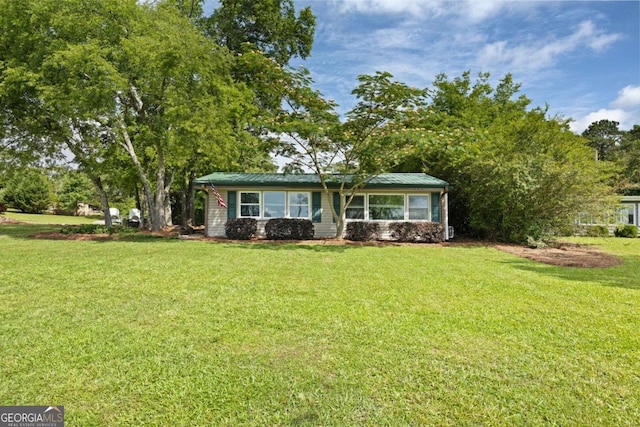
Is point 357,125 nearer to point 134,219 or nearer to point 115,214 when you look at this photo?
point 134,219

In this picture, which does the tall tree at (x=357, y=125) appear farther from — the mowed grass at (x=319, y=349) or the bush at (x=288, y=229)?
the mowed grass at (x=319, y=349)

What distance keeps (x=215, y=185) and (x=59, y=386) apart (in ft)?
38.3

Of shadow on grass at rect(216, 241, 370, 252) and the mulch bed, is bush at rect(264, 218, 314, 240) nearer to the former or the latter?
the mulch bed

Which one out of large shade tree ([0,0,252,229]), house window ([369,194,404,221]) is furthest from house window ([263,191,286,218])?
house window ([369,194,404,221])

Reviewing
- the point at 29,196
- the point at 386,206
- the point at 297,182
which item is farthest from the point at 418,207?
the point at 29,196

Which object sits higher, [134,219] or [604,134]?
[604,134]

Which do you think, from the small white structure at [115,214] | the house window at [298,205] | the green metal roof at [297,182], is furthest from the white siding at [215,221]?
the small white structure at [115,214]

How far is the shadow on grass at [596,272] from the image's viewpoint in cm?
609

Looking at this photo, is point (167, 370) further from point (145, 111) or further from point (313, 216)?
point (145, 111)

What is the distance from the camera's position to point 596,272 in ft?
23.1

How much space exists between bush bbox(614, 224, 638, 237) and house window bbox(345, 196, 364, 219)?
1545cm

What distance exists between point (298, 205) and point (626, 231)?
60.5 feet

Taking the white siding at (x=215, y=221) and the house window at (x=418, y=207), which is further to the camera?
the white siding at (x=215, y=221)

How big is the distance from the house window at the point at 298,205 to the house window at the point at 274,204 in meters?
0.34
